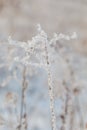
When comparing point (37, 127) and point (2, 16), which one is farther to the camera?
point (2, 16)

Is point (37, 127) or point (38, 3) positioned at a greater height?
point (38, 3)

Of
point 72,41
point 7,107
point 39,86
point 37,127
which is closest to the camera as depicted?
point 7,107

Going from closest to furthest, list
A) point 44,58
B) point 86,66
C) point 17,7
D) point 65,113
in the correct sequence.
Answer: point 44,58, point 65,113, point 86,66, point 17,7

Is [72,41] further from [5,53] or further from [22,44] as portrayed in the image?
[22,44]

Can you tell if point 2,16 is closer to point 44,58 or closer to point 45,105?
point 45,105

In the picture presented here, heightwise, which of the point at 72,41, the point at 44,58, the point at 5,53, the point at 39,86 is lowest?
the point at 44,58

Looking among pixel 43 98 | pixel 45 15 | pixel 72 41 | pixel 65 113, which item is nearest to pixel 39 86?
pixel 43 98

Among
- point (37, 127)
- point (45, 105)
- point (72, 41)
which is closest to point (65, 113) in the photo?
point (37, 127)

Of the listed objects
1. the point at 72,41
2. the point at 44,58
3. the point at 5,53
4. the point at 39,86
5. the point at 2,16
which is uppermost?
the point at 2,16

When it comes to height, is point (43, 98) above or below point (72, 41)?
below
